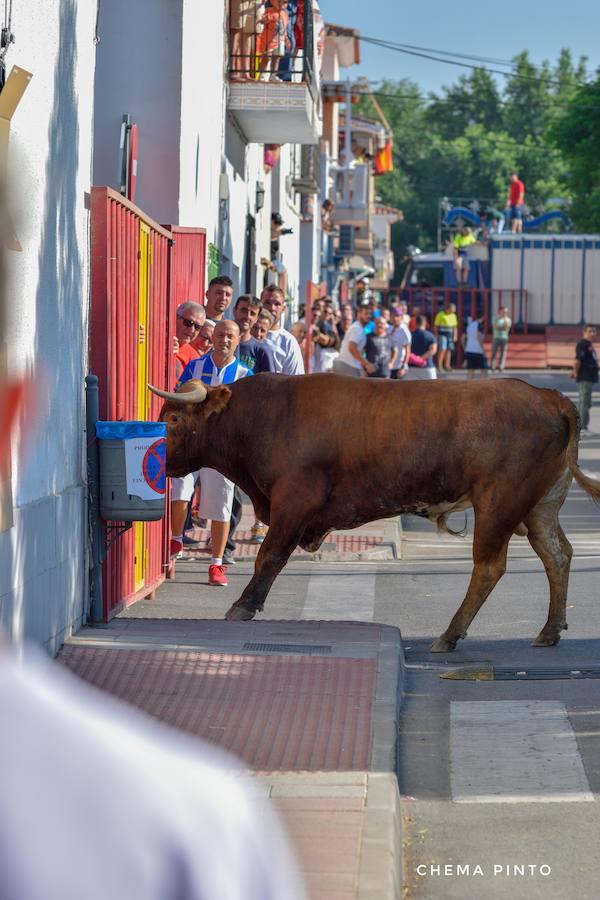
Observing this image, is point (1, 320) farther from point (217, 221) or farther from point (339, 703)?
point (217, 221)

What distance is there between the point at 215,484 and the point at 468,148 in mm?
119417

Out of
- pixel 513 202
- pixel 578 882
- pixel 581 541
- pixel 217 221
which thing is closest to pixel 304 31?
pixel 217 221

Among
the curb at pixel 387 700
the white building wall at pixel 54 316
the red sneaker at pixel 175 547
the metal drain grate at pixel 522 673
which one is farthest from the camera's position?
the red sneaker at pixel 175 547

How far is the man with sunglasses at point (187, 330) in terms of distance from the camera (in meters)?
11.8

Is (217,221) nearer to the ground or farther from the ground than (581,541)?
farther from the ground

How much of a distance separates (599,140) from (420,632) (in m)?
42.7

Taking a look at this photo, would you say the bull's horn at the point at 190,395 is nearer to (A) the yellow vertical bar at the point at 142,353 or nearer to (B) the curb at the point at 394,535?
(A) the yellow vertical bar at the point at 142,353

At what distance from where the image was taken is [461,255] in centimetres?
5441

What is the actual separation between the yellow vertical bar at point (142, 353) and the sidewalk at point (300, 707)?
3.37 ft

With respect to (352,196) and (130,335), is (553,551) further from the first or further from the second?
(352,196)

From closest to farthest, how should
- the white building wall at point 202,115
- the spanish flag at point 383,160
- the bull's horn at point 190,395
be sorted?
the bull's horn at point 190,395, the white building wall at point 202,115, the spanish flag at point 383,160

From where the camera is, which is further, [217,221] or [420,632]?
[217,221]

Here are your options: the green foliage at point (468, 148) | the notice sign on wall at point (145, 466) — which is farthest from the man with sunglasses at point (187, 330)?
the green foliage at point (468, 148)

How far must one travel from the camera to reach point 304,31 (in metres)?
20.4
